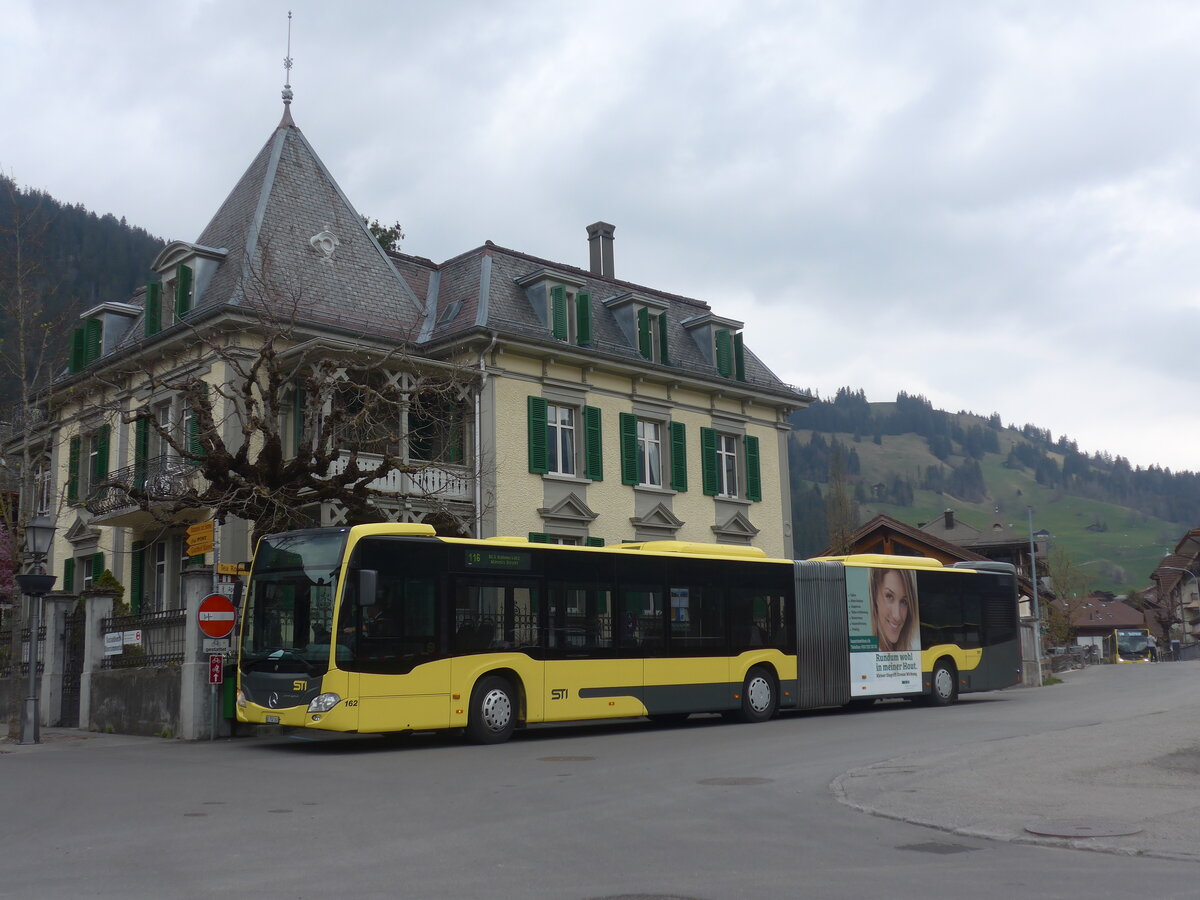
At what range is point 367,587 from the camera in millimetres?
16266

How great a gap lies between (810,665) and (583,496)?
9.64m

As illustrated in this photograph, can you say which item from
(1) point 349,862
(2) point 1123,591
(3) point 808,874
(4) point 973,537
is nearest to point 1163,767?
(3) point 808,874

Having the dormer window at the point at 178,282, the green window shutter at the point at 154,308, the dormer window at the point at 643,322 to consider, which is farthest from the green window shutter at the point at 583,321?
the green window shutter at the point at 154,308

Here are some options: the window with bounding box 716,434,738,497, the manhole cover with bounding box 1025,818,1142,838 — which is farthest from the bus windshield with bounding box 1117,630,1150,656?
the manhole cover with bounding box 1025,818,1142,838

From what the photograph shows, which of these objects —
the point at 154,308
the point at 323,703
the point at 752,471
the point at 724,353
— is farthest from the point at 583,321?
the point at 323,703

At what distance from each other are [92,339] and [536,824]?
27.4 meters

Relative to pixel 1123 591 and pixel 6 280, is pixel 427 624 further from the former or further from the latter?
pixel 1123 591

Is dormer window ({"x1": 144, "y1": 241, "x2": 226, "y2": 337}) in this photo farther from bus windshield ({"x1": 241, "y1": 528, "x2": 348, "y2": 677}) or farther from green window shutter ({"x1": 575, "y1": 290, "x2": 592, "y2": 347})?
bus windshield ({"x1": 241, "y1": 528, "x2": 348, "y2": 677})

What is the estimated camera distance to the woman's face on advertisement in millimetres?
24938

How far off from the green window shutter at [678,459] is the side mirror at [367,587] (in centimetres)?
1809

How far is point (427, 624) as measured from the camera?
1716 centimetres

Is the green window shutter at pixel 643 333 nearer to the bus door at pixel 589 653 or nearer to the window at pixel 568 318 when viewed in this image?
the window at pixel 568 318

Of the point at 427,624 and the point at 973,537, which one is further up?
the point at 973,537

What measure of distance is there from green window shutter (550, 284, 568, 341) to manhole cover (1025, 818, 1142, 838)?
23.4 metres
